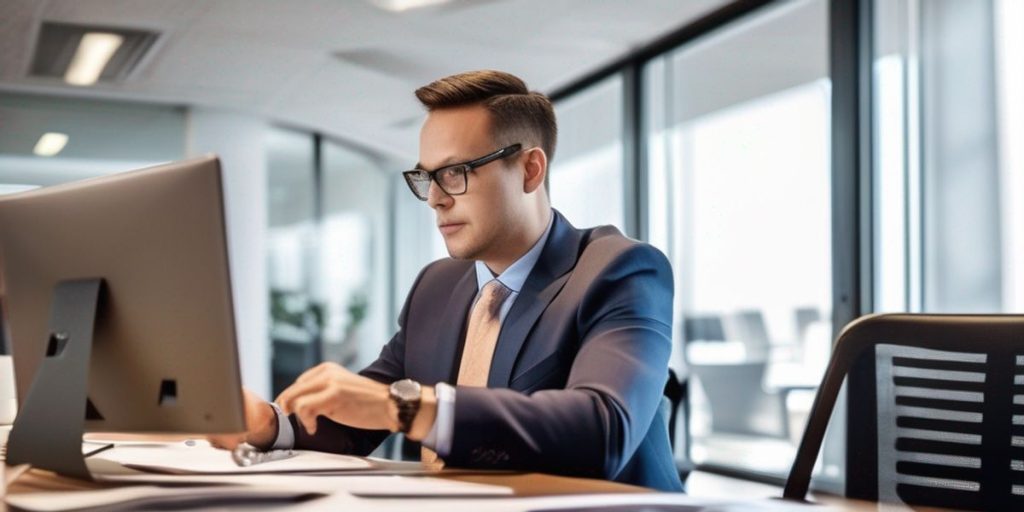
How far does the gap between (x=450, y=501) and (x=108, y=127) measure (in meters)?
8.31

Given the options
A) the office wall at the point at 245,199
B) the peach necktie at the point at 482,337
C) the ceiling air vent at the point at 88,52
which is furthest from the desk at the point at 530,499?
the office wall at the point at 245,199

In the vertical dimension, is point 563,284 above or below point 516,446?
above

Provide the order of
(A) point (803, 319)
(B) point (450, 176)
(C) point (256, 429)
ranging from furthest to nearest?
1. (A) point (803, 319)
2. (B) point (450, 176)
3. (C) point (256, 429)

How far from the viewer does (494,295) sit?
1.97 meters

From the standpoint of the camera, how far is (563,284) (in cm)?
182

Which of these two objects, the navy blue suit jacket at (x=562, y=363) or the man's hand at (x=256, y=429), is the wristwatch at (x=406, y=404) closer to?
the navy blue suit jacket at (x=562, y=363)

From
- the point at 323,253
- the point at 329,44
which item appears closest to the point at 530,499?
the point at 329,44

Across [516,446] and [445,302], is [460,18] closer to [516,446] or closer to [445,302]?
[445,302]

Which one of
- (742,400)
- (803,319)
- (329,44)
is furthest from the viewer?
(329,44)

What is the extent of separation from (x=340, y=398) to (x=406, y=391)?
86 mm

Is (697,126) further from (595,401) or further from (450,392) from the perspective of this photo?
(450,392)

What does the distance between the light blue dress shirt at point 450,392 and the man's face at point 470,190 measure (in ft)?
0.17

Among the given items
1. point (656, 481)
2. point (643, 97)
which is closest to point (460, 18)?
point (643, 97)

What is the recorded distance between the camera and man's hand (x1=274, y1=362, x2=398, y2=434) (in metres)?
1.38
